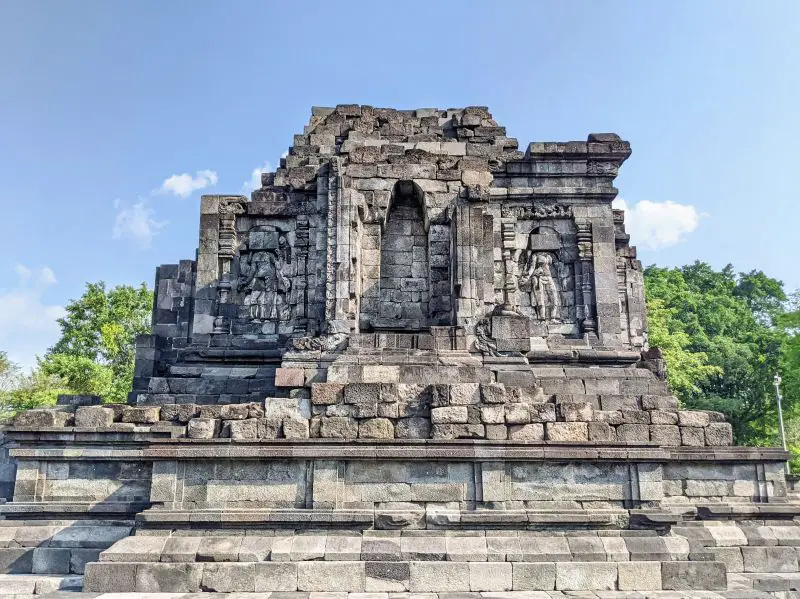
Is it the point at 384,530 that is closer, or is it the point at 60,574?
the point at 384,530

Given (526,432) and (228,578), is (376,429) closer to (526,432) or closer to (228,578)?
(526,432)

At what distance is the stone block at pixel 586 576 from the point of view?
9039mm

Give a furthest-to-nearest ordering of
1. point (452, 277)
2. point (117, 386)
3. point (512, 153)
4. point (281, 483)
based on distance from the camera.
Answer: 1. point (117, 386)
2. point (512, 153)
3. point (452, 277)
4. point (281, 483)

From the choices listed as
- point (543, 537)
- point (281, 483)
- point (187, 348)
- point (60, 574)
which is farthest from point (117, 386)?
point (543, 537)

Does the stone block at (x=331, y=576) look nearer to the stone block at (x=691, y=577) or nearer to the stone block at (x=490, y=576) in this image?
the stone block at (x=490, y=576)

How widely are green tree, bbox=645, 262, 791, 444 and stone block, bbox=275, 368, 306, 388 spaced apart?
2558 centimetres

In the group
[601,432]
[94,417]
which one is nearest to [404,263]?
[601,432]

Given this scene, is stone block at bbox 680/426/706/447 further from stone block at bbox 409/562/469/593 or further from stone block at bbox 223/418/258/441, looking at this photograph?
stone block at bbox 223/418/258/441

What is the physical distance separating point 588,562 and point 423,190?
9850 mm

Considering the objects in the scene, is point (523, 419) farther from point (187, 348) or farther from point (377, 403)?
point (187, 348)

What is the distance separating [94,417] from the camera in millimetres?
11992

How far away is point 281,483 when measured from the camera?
10.1 metres

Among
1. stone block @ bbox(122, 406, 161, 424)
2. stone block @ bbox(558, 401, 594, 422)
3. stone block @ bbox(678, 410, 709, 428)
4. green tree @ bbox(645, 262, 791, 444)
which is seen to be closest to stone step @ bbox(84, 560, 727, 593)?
stone block @ bbox(558, 401, 594, 422)

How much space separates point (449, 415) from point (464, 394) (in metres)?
0.45
